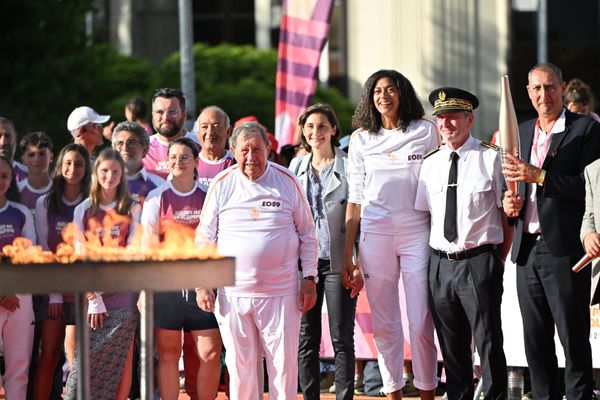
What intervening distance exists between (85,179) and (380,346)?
2.52 meters

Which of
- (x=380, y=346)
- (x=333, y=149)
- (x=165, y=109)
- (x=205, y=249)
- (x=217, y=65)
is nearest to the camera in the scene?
(x=205, y=249)

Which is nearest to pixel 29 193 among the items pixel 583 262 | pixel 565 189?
pixel 565 189

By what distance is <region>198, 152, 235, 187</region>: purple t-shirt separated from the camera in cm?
1048

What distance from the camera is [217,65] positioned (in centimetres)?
2981

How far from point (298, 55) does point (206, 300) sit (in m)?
6.88

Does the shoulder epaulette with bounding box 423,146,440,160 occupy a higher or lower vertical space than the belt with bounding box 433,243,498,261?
higher

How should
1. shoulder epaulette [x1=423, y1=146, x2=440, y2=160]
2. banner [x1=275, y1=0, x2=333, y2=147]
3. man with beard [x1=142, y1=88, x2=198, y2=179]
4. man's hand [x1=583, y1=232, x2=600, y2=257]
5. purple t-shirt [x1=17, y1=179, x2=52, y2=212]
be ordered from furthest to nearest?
banner [x1=275, y1=0, x2=333, y2=147] → man with beard [x1=142, y1=88, x2=198, y2=179] → purple t-shirt [x1=17, y1=179, x2=52, y2=212] → shoulder epaulette [x1=423, y1=146, x2=440, y2=160] → man's hand [x1=583, y1=232, x2=600, y2=257]

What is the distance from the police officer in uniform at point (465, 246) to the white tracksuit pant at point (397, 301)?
15cm

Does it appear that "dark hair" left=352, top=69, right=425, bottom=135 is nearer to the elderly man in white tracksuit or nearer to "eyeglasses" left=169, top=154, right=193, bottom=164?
the elderly man in white tracksuit

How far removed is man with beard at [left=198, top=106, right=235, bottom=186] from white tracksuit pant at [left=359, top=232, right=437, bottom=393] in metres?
1.48

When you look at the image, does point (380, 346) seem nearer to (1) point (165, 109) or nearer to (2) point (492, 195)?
(2) point (492, 195)

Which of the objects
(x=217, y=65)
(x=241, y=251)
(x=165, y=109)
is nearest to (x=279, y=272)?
(x=241, y=251)

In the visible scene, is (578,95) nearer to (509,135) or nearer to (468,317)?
(509,135)

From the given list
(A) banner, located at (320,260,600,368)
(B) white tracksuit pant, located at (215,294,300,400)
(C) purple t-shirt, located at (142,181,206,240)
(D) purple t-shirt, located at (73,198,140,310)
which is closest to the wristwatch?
(B) white tracksuit pant, located at (215,294,300,400)
